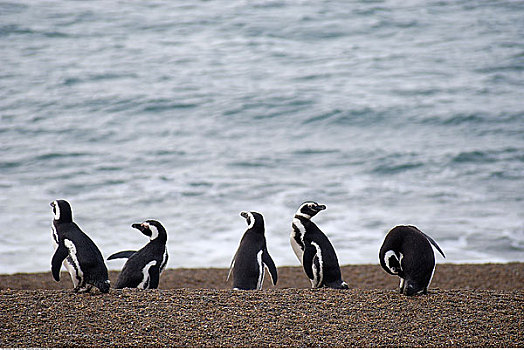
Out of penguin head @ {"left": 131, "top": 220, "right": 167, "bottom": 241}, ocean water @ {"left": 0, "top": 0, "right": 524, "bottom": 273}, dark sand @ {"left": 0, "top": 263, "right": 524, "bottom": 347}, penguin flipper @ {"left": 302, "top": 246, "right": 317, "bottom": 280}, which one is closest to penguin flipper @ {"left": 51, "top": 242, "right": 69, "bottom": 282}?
dark sand @ {"left": 0, "top": 263, "right": 524, "bottom": 347}

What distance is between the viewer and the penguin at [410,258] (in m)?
4.48

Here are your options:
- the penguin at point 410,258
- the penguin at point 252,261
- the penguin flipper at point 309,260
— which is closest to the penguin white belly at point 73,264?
the penguin at point 252,261

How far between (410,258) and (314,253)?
2.96 feet

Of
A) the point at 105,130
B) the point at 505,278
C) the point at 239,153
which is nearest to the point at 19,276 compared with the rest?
the point at 505,278

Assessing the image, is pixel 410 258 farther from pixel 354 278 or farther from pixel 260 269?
pixel 354 278

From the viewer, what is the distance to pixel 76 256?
4609mm

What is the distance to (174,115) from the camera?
52.6 ft

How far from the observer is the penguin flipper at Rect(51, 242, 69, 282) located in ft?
15.2

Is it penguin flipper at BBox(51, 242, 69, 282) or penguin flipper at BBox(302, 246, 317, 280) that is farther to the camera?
penguin flipper at BBox(302, 246, 317, 280)

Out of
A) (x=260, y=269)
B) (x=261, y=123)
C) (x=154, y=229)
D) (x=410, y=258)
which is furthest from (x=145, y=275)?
(x=261, y=123)

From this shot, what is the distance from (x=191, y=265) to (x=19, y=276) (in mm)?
2144

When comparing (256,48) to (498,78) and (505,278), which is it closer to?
(498,78)

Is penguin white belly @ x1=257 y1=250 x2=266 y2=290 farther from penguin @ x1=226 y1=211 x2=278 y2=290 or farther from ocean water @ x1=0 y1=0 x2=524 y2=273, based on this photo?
ocean water @ x1=0 y1=0 x2=524 y2=273

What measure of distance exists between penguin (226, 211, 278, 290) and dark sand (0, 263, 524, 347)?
0.48 m
